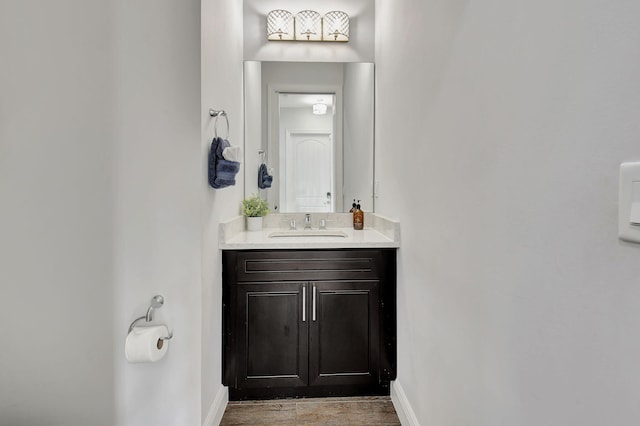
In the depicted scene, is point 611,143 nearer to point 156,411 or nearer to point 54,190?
point 54,190

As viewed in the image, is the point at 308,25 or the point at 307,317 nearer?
the point at 307,317

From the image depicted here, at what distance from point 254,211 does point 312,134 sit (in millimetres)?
718

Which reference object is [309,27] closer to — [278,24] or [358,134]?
[278,24]

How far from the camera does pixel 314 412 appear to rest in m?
1.98

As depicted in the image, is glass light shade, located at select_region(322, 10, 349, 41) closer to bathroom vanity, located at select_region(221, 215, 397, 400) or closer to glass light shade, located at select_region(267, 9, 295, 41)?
glass light shade, located at select_region(267, 9, 295, 41)

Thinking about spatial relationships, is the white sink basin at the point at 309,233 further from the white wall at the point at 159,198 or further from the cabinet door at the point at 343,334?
the white wall at the point at 159,198

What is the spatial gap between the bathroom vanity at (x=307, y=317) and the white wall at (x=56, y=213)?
27.8 inches

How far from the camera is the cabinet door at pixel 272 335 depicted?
6.61 ft

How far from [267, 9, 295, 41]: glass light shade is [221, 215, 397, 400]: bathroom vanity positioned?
153cm

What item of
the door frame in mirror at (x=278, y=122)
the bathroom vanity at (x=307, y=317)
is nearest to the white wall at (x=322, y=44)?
the door frame in mirror at (x=278, y=122)

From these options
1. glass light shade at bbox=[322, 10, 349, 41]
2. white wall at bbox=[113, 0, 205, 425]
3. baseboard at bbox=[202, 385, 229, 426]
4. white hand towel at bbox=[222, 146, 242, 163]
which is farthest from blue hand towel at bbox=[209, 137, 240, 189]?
glass light shade at bbox=[322, 10, 349, 41]

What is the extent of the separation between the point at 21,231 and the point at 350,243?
1422mm

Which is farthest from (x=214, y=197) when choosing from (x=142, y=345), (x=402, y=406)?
(x=402, y=406)

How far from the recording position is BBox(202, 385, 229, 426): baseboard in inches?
68.8
